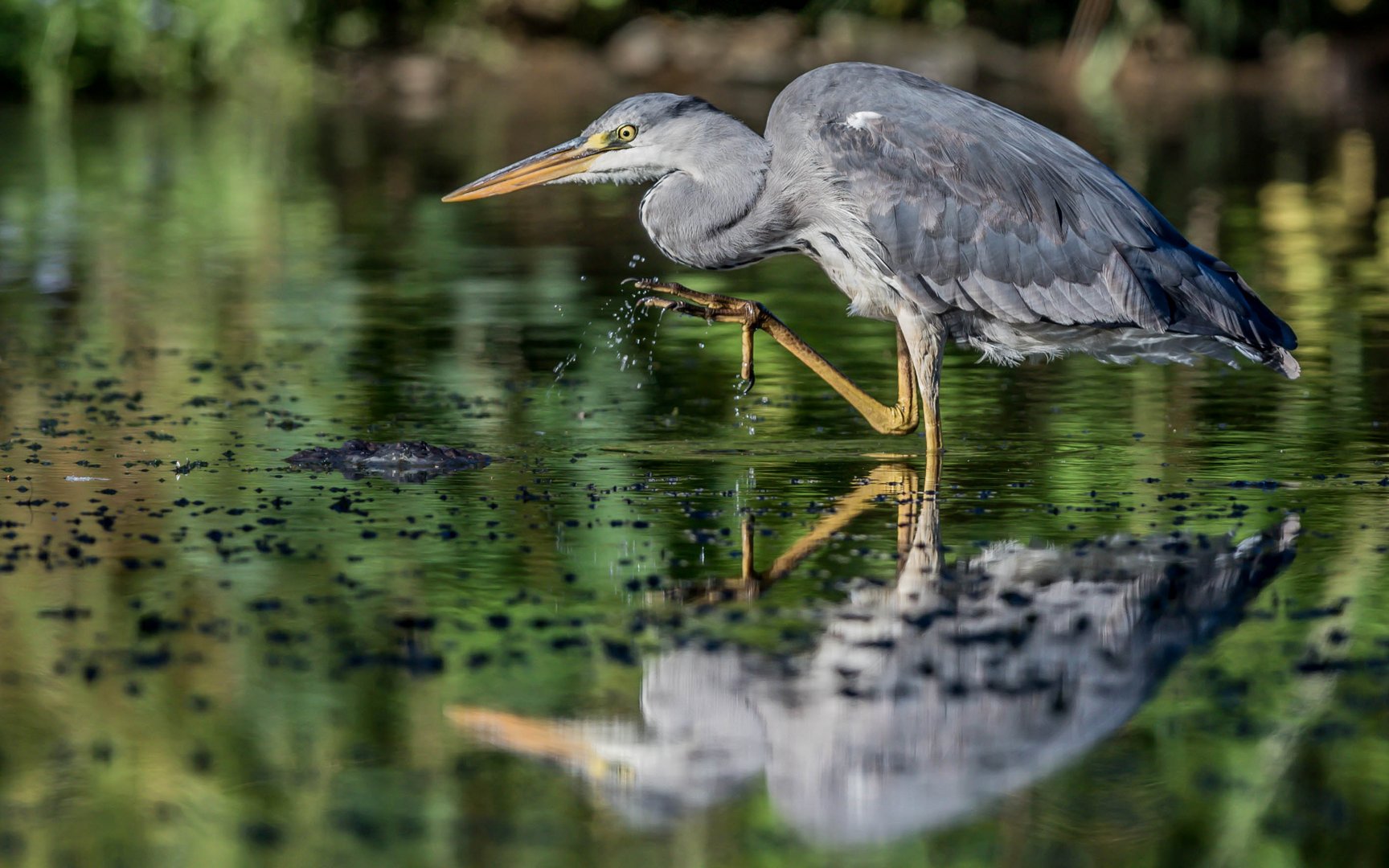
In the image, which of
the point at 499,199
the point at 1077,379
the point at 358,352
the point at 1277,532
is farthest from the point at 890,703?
the point at 499,199

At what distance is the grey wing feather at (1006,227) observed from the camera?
8031 mm

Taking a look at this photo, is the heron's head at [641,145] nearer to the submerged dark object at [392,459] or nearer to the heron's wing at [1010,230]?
the heron's wing at [1010,230]

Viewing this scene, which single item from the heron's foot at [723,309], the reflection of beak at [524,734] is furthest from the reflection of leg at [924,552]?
the reflection of beak at [524,734]

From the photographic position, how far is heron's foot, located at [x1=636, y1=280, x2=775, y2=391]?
825 cm

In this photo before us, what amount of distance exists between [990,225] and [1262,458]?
4.42 feet

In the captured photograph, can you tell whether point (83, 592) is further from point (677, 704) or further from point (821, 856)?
point (821, 856)

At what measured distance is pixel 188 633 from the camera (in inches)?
229

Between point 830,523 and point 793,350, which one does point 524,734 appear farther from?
point 793,350

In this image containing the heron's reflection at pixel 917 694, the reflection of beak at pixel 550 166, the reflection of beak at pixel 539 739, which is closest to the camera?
the heron's reflection at pixel 917 694

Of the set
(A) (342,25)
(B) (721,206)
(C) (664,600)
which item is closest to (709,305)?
(B) (721,206)

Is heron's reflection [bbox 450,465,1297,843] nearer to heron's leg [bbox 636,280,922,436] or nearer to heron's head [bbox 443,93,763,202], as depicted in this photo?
heron's leg [bbox 636,280,922,436]

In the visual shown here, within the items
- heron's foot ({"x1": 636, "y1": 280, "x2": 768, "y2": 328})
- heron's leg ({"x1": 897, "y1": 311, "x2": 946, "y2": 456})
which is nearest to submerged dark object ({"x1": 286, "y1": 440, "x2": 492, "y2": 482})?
heron's foot ({"x1": 636, "y1": 280, "x2": 768, "y2": 328})

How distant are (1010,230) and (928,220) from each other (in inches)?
12.7

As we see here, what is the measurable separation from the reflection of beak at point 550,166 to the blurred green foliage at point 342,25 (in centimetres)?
2223
